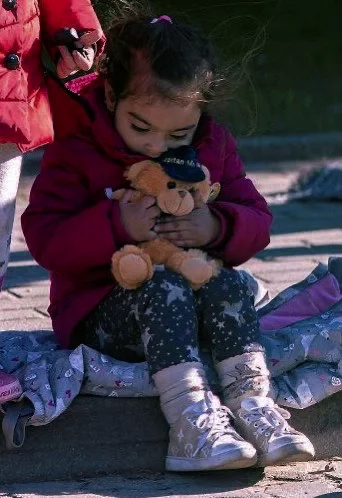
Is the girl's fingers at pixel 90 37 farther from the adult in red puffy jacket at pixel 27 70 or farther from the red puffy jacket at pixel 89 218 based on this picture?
the red puffy jacket at pixel 89 218

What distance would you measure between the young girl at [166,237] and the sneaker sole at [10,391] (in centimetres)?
33

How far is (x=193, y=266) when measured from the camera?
3211 mm

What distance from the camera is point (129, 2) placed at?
3668mm

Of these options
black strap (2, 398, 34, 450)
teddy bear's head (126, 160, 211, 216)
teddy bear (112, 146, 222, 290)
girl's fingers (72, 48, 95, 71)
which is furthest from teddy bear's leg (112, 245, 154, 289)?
girl's fingers (72, 48, 95, 71)

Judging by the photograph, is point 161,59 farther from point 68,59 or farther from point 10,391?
point 10,391

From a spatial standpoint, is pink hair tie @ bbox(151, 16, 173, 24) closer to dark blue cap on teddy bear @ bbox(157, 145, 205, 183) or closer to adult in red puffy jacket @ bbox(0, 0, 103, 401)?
adult in red puffy jacket @ bbox(0, 0, 103, 401)

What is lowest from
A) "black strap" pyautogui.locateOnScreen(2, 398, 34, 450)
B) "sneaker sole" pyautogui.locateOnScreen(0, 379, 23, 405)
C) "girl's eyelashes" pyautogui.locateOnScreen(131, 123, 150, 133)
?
"black strap" pyautogui.locateOnScreen(2, 398, 34, 450)

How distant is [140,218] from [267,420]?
23.5 inches

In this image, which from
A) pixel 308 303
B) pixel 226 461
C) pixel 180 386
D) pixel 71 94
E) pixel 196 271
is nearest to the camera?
pixel 226 461

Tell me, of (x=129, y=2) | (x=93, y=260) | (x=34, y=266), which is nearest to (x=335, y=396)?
(x=93, y=260)

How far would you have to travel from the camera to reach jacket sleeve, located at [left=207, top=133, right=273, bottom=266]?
3350 mm

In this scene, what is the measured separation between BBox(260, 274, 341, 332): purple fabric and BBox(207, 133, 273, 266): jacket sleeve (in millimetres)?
304

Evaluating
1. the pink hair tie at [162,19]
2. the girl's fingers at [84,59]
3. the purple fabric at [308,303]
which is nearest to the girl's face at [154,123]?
the girl's fingers at [84,59]

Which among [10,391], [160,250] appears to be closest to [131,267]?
[160,250]
